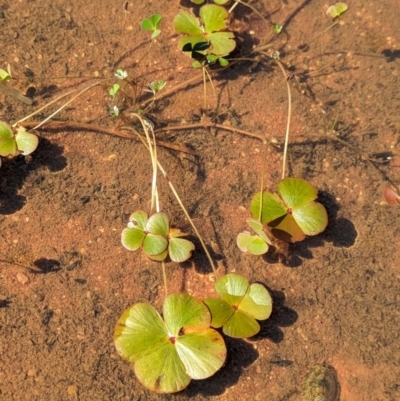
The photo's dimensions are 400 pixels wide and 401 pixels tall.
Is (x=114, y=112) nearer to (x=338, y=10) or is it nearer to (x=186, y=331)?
(x=186, y=331)

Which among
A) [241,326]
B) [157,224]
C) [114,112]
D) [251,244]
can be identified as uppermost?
[114,112]

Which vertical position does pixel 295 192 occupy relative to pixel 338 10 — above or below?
below

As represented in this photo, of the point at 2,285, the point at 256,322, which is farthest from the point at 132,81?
the point at 256,322

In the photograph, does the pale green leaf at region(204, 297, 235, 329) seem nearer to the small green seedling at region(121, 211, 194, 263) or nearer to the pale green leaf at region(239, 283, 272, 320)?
the pale green leaf at region(239, 283, 272, 320)

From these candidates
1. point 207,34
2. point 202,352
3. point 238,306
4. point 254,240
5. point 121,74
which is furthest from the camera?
point 207,34

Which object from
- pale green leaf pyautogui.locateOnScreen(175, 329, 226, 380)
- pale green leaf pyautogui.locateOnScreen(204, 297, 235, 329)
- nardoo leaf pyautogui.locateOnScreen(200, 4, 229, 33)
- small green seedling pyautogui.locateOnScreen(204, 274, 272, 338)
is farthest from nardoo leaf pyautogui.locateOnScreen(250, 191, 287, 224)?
nardoo leaf pyautogui.locateOnScreen(200, 4, 229, 33)

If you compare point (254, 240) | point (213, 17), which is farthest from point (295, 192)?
point (213, 17)
